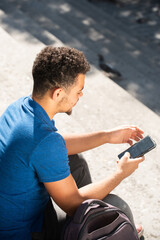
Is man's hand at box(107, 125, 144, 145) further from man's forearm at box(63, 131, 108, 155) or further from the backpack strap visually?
the backpack strap

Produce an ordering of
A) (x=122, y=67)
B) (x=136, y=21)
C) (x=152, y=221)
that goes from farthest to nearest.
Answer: (x=136, y=21), (x=122, y=67), (x=152, y=221)

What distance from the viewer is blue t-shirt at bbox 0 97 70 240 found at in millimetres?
1650

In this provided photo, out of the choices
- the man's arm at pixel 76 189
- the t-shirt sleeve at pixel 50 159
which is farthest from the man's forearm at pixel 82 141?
the t-shirt sleeve at pixel 50 159

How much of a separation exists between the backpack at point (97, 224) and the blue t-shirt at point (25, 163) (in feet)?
0.74

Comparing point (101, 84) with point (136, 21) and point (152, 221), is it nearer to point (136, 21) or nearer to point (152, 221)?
point (152, 221)

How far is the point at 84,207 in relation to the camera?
176cm

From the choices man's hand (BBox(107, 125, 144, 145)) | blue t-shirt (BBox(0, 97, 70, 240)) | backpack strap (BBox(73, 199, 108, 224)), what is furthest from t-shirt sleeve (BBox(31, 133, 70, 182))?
man's hand (BBox(107, 125, 144, 145))

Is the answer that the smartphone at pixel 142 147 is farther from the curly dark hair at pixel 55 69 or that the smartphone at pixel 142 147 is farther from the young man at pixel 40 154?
the curly dark hair at pixel 55 69

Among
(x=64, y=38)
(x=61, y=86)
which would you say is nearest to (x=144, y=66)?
(x=64, y=38)

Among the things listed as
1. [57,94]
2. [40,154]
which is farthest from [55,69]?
[40,154]

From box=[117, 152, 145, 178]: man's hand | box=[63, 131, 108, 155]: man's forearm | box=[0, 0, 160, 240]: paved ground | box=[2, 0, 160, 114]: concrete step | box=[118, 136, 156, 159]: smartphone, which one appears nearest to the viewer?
box=[117, 152, 145, 178]: man's hand

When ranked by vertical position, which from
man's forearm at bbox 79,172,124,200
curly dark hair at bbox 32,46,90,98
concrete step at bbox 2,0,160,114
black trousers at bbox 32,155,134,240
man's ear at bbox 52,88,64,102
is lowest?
concrete step at bbox 2,0,160,114

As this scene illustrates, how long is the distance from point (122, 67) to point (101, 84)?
1.55 metres

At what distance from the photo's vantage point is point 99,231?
5.75ft
